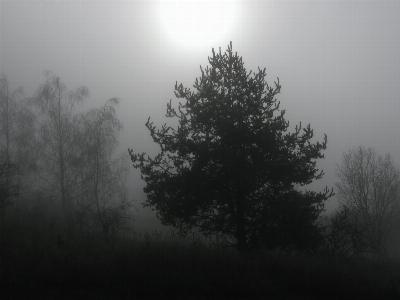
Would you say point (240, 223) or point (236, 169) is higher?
point (236, 169)

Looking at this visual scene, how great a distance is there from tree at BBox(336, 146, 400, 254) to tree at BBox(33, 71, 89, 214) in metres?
24.0

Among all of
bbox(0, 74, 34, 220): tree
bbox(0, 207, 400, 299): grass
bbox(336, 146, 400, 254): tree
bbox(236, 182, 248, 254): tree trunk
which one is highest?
bbox(0, 74, 34, 220): tree

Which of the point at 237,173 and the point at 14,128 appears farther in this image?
the point at 14,128

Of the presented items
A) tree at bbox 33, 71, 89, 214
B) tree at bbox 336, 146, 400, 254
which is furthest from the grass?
tree at bbox 336, 146, 400, 254

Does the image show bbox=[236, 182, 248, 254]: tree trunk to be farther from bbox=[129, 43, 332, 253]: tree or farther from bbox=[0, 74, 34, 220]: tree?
bbox=[0, 74, 34, 220]: tree

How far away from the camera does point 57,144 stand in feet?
85.2

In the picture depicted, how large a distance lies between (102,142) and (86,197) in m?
4.24

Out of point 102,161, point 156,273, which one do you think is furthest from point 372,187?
point 156,273

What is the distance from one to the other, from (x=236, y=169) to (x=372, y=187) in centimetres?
2699

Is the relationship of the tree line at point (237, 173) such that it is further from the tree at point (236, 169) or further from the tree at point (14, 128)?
the tree at point (14, 128)

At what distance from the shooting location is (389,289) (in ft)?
32.1

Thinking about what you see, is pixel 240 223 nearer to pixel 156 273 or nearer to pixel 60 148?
pixel 156 273

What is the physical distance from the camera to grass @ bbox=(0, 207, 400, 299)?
7.77 m

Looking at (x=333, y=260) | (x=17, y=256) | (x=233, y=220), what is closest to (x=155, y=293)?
(x=17, y=256)
